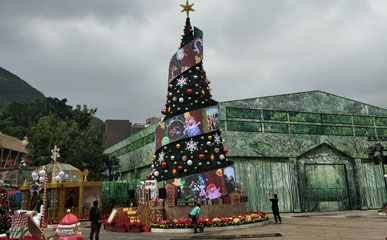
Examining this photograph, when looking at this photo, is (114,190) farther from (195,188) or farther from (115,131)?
(115,131)

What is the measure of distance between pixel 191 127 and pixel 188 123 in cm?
30

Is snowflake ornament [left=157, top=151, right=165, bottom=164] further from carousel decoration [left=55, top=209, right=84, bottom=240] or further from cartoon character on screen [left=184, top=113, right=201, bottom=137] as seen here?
carousel decoration [left=55, top=209, right=84, bottom=240]

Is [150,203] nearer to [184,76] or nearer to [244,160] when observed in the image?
[184,76]

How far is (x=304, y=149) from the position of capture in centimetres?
2956

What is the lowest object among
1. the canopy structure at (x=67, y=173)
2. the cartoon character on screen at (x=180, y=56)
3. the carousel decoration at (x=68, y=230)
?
the carousel decoration at (x=68, y=230)

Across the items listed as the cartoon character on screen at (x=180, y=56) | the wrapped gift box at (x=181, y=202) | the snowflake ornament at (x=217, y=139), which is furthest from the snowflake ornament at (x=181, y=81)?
the wrapped gift box at (x=181, y=202)

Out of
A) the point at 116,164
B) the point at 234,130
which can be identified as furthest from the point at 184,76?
the point at 116,164

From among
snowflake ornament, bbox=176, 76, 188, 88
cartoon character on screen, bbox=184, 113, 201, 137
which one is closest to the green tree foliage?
snowflake ornament, bbox=176, 76, 188, 88

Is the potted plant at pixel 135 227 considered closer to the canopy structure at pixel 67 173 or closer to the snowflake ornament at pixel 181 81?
the snowflake ornament at pixel 181 81

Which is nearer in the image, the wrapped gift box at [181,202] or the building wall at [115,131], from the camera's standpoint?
the wrapped gift box at [181,202]

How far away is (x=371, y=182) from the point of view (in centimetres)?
3114

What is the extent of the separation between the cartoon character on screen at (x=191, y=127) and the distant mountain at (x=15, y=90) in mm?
133686

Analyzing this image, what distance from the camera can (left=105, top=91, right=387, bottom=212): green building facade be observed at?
27500 mm

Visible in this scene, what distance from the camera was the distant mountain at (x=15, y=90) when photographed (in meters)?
137
